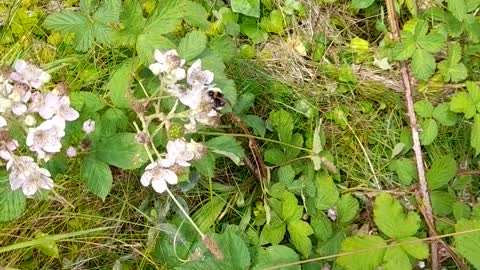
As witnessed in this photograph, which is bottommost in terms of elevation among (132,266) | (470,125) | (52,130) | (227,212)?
(132,266)

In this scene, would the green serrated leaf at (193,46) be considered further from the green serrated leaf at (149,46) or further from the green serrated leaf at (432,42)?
the green serrated leaf at (432,42)

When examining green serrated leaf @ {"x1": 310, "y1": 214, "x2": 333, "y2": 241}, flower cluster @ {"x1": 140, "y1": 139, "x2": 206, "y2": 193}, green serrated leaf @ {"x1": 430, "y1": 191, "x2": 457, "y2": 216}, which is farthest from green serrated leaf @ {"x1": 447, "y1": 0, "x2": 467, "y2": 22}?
flower cluster @ {"x1": 140, "y1": 139, "x2": 206, "y2": 193}

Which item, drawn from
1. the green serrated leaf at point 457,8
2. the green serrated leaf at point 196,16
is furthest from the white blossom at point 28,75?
the green serrated leaf at point 457,8

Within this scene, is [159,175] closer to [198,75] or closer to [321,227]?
[198,75]

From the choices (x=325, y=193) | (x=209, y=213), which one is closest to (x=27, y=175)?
(x=209, y=213)

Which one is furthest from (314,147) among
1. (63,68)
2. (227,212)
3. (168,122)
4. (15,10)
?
(15,10)

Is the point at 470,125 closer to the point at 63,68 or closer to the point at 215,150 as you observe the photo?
the point at 215,150

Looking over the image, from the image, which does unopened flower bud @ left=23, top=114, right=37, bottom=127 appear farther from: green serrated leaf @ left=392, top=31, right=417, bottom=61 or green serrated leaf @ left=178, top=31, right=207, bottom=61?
green serrated leaf @ left=392, top=31, right=417, bottom=61
